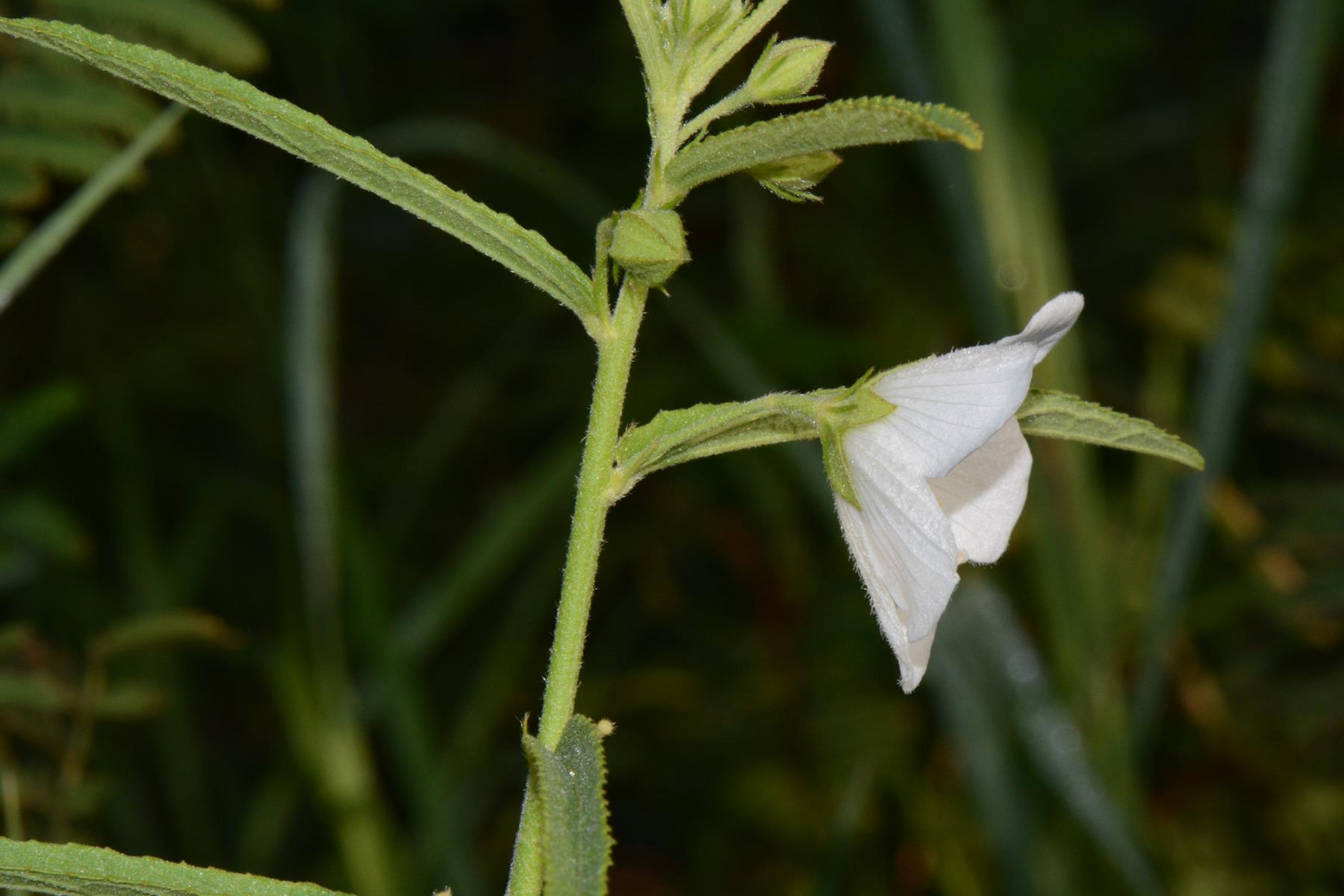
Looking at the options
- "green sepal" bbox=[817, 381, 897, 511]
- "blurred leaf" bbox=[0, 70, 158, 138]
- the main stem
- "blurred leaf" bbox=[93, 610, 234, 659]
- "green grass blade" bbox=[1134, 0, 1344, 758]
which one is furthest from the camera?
"green grass blade" bbox=[1134, 0, 1344, 758]

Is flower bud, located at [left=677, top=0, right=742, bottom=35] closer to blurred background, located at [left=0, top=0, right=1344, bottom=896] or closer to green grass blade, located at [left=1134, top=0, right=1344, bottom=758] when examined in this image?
blurred background, located at [left=0, top=0, right=1344, bottom=896]

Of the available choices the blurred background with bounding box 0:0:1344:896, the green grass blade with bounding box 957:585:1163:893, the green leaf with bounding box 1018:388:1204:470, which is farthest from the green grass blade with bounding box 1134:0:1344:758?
the green leaf with bounding box 1018:388:1204:470

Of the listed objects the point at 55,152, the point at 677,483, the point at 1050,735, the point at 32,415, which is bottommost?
the point at 1050,735

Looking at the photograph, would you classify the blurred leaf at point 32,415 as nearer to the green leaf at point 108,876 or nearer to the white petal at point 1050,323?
the green leaf at point 108,876

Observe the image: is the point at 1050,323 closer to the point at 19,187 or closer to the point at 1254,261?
the point at 19,187

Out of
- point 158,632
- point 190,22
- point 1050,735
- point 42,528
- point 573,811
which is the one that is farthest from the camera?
point 1050,735

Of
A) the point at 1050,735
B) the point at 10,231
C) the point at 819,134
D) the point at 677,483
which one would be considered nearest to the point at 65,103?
the point at 10,231

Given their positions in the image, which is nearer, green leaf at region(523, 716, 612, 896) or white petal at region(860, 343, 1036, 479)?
green leaf at region(523, 716, 612, 896)

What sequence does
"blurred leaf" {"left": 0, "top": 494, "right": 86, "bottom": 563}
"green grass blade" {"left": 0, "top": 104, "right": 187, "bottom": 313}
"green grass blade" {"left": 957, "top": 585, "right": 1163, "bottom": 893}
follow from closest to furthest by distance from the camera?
"green grass blade" {"left": 0, "top": 104, "right": 187, "bottom": 313} < "blurred leaf" {"left": 0, "top": 494, "right": 86, "bottom": 563} < "green grass blade" {"left": 957, "top": 585, "right": 1163, "bottom": 893}
